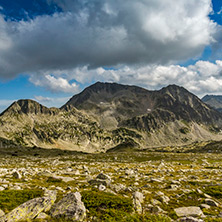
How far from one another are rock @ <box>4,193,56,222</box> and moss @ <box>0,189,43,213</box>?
977mm

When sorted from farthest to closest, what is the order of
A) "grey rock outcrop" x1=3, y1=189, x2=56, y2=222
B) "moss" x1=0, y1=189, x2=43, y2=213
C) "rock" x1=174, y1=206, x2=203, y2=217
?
"rock" x1=174, y1=206, x2=203, y2=217, "moss" x1=0, y1=189, x2=43, y2=213, "grey rock outcrop" x1=3, y1=189, x2=56, y2=222

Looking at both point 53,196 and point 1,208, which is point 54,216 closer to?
point 53,196

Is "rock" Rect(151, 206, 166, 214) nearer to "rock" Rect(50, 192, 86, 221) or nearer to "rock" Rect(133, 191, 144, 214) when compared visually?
"rock" Rect(133, 191, 144, 214)

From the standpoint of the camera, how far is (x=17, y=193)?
10.9 metres

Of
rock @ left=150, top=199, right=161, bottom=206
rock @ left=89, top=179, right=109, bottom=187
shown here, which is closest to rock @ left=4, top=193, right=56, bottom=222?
rock @ left=89, top=179, right=109, bottom=187

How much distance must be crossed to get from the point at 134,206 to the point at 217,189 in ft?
29.9

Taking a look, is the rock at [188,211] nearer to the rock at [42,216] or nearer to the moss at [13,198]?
the rock at [42,216]

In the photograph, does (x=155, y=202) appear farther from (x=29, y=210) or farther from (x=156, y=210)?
(x=29, y=210)

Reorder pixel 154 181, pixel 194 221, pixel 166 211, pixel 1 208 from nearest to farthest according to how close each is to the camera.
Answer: pixel 194 221, pixel 1 208, pixel 166 211, pixel 154 181

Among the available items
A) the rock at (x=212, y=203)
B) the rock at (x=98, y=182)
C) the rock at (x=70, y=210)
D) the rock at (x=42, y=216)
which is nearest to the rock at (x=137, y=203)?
the rock at (x=70, y=210)

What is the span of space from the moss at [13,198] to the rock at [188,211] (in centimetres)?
902

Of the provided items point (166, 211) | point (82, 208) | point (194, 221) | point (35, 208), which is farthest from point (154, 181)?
point (35, 208)

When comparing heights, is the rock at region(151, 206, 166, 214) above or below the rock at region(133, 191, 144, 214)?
below

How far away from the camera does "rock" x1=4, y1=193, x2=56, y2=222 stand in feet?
26.2
